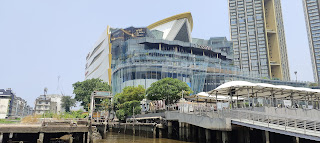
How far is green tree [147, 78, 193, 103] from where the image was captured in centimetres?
3778

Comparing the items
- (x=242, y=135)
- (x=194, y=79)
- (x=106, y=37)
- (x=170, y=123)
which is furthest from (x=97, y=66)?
(x=242, y=135)

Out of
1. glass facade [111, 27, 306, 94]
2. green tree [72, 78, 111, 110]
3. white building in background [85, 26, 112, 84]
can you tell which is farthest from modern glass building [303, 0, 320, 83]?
green tree [72, 78, 111, 110]

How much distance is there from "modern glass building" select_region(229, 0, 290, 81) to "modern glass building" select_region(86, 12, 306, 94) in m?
18.2

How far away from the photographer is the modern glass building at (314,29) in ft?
373

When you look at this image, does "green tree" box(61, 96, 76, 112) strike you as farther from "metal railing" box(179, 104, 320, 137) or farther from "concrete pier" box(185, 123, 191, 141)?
"metal railing" box(179, 104, 320, 137)

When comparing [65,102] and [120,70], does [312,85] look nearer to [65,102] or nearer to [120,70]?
[120,70]

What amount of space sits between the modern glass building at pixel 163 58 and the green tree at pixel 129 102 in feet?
49.3


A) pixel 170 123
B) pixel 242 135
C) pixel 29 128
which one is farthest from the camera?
pixel 170 123

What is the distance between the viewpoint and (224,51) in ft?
314

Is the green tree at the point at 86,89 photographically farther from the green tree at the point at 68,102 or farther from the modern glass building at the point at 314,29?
the modern glass building at the point at 314,29

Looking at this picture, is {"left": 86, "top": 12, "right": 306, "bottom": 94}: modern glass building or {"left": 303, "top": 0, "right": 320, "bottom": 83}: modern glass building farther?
{"left": 303, "top": 0, "right": 320, "bottom": 83}: modern glass building

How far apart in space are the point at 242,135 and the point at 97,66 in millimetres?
87995

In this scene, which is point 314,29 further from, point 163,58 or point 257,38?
point 163,58

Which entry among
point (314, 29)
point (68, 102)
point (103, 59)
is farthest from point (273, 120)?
point (314, 29)
